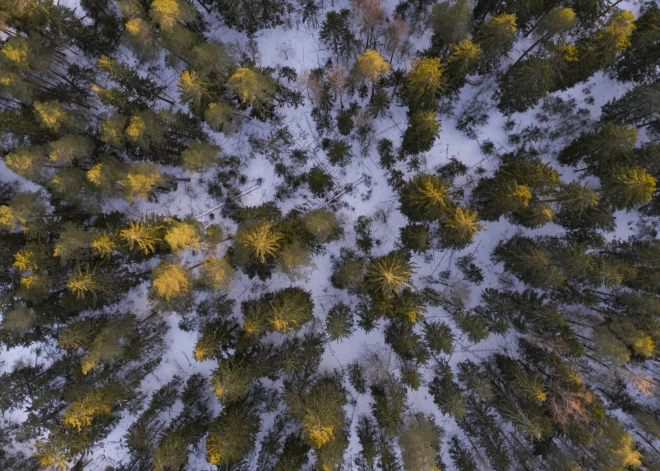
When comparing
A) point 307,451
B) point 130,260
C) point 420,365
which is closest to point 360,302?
point 420,365

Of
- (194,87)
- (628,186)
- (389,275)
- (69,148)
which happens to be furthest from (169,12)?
(628,186)

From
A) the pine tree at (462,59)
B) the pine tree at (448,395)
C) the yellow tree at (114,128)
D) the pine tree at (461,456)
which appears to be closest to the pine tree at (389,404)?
the pine tree at (448,395)

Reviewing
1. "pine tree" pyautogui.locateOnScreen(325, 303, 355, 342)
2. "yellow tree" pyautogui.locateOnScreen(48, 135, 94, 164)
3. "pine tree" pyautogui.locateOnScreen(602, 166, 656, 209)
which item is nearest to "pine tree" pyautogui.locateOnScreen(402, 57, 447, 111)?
"pine tree" pyautogui.locateOnScreen(602, 166, 656, 209)

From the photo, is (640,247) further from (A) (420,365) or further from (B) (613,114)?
(A) (420,365)

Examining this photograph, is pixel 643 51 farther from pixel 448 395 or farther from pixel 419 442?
pixel 419 442

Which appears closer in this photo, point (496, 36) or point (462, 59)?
point (496, 36)

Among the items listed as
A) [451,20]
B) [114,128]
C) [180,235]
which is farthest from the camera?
[451,20]

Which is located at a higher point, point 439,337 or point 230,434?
point 439,337

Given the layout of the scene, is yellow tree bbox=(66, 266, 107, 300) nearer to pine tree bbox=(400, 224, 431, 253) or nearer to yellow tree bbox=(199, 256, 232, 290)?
yellow tree bbox=(199, 256, 232, 290)
